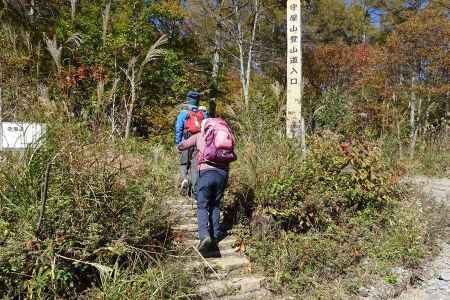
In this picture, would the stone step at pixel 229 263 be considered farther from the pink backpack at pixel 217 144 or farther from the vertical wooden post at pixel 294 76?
the vertical wooden post at pixel 294 76

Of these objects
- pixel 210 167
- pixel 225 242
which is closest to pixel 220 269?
pixel 225 242

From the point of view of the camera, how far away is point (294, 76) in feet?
21.1

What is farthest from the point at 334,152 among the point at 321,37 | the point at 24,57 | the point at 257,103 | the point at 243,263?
the point at 321,37

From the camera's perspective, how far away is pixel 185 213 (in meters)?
4.81

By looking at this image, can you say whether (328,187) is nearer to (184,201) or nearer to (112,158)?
(184,201)

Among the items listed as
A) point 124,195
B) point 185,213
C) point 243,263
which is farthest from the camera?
point 185,213

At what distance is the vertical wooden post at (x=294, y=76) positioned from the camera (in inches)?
Result: 234

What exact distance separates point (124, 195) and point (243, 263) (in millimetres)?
1525

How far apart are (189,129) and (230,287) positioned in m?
2.01

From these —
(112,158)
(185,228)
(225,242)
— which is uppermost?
(112,158)

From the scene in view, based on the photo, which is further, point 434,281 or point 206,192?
point 434,281

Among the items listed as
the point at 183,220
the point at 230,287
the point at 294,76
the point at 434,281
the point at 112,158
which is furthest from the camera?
the point at 294,76

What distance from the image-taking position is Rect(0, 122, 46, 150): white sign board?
10.4ft

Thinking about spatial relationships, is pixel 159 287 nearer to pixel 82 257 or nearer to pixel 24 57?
pixel 82 257
